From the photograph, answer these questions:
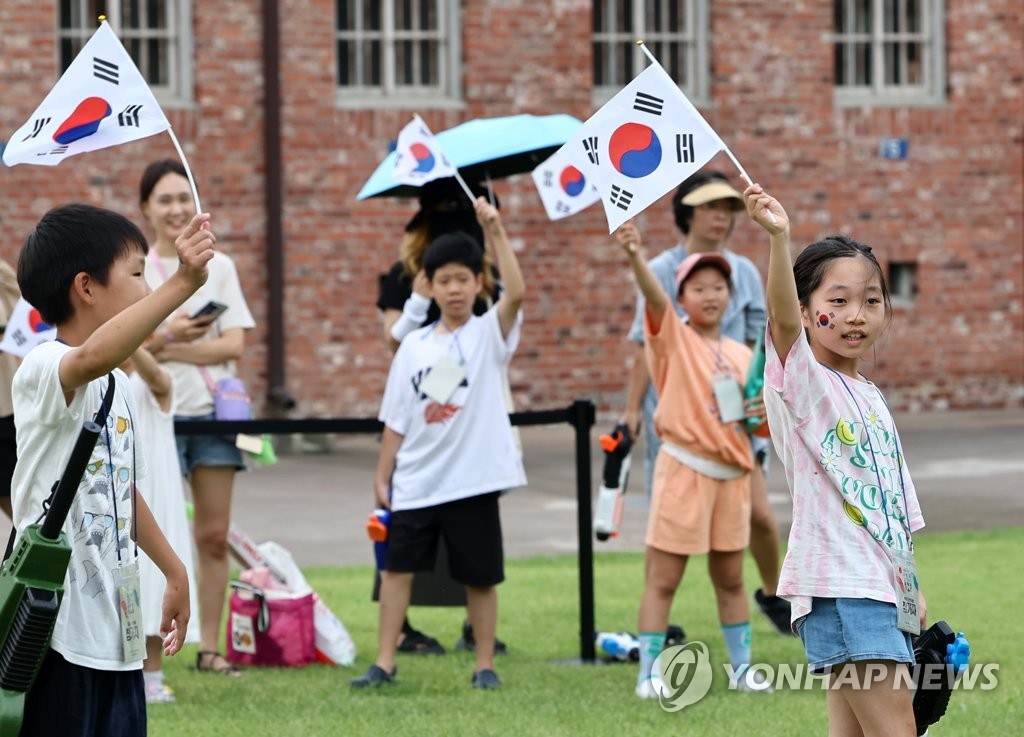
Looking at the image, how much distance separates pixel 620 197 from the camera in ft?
17.0

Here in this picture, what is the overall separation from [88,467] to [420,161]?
3.88 m

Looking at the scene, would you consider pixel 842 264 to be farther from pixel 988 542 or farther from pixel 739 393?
pixel 988 542

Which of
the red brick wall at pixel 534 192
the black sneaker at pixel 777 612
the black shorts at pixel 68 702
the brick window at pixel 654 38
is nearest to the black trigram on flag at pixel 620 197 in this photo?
the black shorts at pixel 68 702

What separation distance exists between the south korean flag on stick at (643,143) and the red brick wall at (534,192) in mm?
11093

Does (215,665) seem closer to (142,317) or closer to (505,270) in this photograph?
(505,270)

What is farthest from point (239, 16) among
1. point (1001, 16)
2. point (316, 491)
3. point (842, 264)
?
point (842, 264)

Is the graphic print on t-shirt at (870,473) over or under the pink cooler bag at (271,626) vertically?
over

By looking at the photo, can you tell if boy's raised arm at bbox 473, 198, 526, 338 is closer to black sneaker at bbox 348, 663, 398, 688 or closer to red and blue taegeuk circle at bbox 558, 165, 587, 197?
red and blue taegeuk circle at bbox 558, 165, 587, 197

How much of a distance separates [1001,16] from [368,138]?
6.61 metres

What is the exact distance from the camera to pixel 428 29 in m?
17.1

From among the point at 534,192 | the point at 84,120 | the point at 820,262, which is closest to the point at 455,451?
the point at 84,120

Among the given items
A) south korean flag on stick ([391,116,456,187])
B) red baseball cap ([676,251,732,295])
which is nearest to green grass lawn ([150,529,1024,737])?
red baseball cap ([676,251,732,295])

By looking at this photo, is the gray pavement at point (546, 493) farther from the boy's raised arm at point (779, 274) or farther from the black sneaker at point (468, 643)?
the boy's raised arm at point (779, 274)

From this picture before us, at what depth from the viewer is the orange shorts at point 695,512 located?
265 inches
